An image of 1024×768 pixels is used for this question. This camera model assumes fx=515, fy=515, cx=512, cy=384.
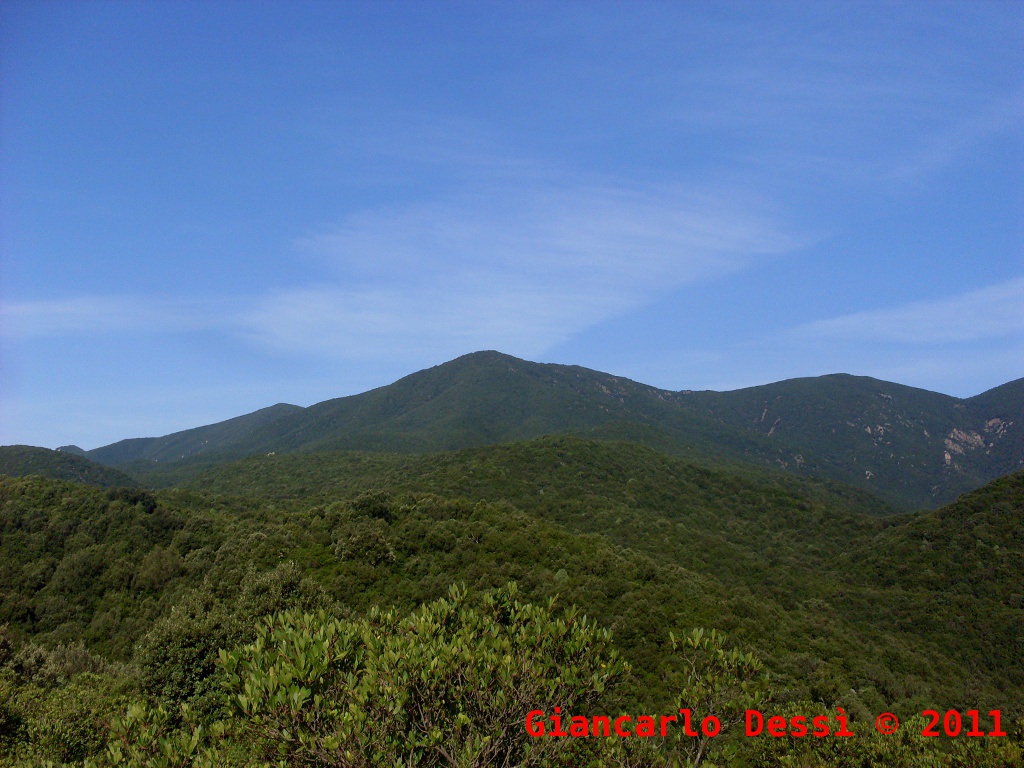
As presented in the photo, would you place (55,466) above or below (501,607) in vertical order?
below

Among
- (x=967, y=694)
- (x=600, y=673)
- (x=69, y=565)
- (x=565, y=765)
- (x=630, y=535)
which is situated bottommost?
(x=967, y=694)

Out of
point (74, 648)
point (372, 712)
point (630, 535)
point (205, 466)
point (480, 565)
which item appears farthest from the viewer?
point (205, 466)

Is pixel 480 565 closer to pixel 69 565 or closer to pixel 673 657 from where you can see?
pixel 673 657

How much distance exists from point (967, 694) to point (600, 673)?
4810 centimetres

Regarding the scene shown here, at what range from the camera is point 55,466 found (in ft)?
445

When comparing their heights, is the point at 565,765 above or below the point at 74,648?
above

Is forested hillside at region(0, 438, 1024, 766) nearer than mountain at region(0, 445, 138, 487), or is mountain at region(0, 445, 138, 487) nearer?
forested hillside at region(0, 438, 1024, 766)

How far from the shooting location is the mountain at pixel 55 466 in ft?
428

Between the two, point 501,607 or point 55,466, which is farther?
point 55,466

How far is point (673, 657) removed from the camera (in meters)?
34.0

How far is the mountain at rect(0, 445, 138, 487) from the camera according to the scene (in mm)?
130375

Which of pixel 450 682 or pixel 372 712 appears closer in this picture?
pixel 372 712

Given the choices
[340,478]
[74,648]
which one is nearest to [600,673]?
[74,648]

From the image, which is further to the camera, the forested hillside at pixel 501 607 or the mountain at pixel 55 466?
the mountain at pixel 55 466
